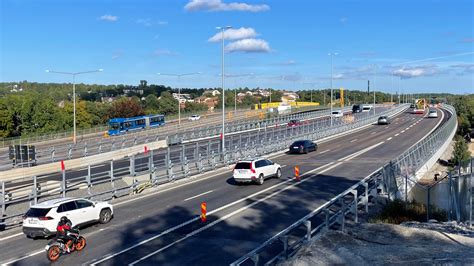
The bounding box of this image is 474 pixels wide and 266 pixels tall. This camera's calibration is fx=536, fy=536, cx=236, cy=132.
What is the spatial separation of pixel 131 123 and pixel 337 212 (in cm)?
6766

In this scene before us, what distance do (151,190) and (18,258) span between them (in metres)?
12.4

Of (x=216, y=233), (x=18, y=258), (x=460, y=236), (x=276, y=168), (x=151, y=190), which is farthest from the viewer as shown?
(x=276, y=168)

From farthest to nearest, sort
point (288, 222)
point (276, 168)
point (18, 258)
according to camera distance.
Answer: point (276, 168), point (288, 222), point (18, 258)

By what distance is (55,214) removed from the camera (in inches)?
693

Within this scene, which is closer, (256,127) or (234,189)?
(234,189)

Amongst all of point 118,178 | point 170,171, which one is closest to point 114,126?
point 170,171

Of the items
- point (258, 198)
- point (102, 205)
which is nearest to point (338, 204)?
point (258, 198)

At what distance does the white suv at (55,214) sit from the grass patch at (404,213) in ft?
32.0

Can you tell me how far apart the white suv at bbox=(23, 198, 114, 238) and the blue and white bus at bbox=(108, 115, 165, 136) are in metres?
58.9

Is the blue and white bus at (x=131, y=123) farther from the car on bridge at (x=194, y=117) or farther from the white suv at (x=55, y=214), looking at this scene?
the white suv at (x=55, y=214)

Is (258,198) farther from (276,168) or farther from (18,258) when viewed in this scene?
(18,258)

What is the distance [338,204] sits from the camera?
829 inches

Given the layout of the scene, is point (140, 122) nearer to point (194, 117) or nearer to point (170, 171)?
point (194, 117)

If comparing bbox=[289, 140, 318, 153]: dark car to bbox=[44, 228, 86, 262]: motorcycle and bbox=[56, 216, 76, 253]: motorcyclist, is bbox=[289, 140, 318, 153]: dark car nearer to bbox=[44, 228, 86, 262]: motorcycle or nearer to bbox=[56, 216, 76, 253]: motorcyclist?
bbox=[44, 228, 86, 262]: motorcycle
